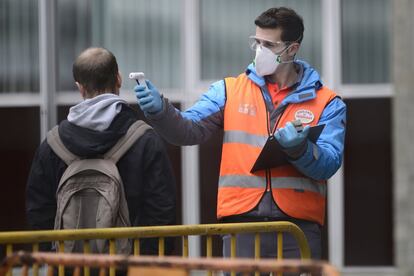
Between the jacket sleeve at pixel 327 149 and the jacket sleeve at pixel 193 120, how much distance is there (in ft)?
1.59

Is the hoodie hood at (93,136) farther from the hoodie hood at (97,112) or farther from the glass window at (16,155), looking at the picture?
the glass window at (16,155)

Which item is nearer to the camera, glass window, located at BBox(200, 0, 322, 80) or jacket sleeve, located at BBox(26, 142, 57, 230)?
jacket sleeve, located at BBox(26, 142, 57, 230)

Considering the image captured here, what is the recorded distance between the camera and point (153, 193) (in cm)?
503

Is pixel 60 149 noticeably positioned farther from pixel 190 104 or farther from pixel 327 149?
pixel 190 104

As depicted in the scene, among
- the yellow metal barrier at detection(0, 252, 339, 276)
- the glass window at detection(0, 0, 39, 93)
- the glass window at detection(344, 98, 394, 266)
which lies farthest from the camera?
the glass window at detection(0, 0, 39, 93)

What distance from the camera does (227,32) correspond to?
27.2 ft

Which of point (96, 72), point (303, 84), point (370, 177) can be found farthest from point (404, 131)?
point (370, 177)

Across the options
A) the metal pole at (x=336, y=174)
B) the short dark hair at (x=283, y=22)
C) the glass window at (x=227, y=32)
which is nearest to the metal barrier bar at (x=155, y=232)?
the short dark hair at (x=283, y=22)

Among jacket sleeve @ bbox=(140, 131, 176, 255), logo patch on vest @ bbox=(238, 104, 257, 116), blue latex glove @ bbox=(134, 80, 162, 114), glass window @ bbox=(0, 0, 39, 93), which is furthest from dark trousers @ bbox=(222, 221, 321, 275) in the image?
glass window @ bbox=(0, 0, 39, 93)

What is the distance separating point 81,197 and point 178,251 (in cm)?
328

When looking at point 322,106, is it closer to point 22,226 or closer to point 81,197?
point 81,197

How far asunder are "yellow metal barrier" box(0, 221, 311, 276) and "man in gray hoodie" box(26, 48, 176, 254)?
7.9 inches

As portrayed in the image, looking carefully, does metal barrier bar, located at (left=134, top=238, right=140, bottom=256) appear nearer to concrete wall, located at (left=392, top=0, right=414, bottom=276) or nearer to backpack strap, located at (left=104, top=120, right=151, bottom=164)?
backpack strap, located at (left=104, top=120, right=151, bottom=164)

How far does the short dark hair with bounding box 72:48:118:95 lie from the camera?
5.15 metres
